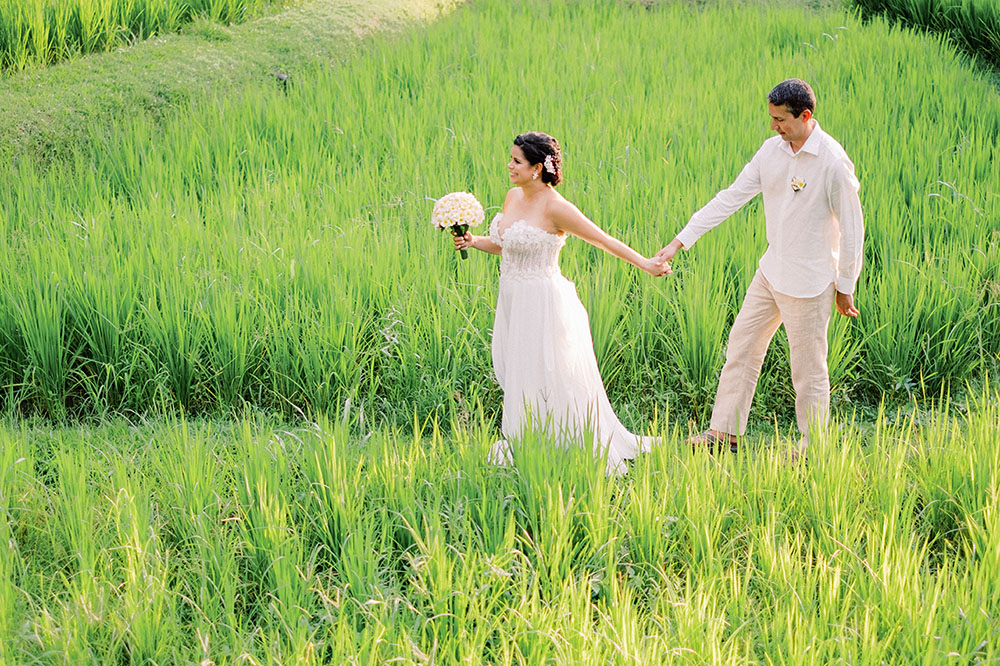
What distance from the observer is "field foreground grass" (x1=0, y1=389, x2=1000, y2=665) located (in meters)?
2.51

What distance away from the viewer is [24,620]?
2732mm

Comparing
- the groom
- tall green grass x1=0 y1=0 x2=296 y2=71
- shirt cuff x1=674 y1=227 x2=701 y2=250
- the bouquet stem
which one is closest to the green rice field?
the groom

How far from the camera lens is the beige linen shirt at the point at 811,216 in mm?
3486

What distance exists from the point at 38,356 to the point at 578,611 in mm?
2878

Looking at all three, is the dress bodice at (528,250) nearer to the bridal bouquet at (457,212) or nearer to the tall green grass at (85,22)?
the bridal bouquet at (457,212)

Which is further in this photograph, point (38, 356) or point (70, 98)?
point (70, 98)

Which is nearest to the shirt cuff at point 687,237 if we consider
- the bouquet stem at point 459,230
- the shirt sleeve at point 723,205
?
the shirt sleeve at point 723,205

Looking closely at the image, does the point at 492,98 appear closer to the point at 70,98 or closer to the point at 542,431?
the point at 70,98

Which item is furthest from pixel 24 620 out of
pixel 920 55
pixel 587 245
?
pixel 920 55

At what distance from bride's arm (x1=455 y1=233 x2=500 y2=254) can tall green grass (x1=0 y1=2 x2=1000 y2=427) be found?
548 millimetres

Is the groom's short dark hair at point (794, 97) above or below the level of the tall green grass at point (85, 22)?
below

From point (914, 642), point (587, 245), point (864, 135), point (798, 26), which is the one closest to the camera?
point (914, 642)

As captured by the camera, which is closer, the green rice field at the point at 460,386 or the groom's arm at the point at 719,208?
the green rice field at the point at 460,386

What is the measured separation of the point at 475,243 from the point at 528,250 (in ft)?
0.94
